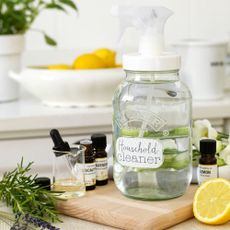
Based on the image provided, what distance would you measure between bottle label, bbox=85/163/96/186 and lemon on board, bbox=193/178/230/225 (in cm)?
20

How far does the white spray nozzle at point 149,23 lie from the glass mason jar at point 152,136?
0.14 ft

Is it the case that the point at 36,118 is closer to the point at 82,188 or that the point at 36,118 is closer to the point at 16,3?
the point at 16,3

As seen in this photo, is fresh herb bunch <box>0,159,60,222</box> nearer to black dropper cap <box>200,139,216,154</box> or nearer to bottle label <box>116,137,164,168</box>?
bottle label <box>116,137,164,168</box>

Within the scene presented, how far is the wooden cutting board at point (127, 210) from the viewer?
987 mm

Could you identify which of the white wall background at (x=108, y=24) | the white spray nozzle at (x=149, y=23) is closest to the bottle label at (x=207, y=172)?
the white spray nozzle at (x=149, y=23)

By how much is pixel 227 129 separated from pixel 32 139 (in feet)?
2.05

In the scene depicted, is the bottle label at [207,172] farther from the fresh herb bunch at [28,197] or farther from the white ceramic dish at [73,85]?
the white ceramic dish at [73,85]

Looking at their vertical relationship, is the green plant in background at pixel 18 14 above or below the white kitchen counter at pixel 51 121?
above

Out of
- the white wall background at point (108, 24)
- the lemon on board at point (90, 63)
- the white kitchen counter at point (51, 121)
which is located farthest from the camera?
the white wall background at point (108, 24)

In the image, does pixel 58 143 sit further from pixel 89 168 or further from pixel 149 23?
pixel 149 23

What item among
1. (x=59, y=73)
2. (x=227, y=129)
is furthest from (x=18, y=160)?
(x=227, y=129)

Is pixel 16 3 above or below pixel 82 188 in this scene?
above

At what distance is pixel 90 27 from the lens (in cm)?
262

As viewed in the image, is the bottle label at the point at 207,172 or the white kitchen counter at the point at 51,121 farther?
the white kitchen counter at the point at 51,121
